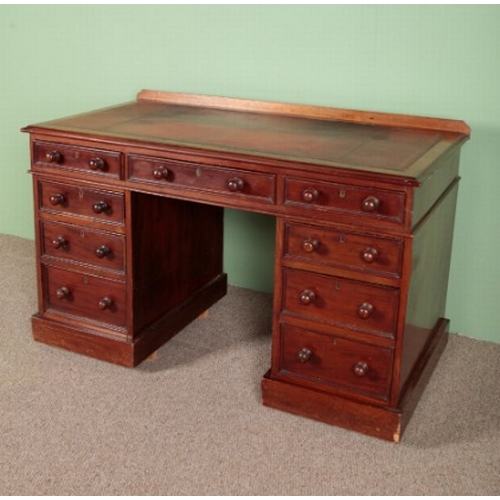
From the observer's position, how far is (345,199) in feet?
7.11

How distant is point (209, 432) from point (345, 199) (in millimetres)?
798

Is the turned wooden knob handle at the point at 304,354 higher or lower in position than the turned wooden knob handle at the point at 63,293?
lower

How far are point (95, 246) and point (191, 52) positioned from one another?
0.91 metres

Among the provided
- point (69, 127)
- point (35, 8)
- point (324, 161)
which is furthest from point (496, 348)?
point (35, 8)

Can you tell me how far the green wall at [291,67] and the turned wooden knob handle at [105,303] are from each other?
764 millimetres

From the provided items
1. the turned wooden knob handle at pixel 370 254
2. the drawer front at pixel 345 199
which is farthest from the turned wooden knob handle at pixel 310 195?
the turned wooden knob handle at pixel 370 254

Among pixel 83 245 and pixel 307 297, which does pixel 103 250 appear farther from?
pixel 307 297

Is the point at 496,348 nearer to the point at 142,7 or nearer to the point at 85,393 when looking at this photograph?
the point at 85,393

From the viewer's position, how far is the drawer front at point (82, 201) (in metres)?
2.54

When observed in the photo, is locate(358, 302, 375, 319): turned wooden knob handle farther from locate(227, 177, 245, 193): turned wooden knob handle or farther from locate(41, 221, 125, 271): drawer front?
locate(41, 221, 125, 271): drawer front

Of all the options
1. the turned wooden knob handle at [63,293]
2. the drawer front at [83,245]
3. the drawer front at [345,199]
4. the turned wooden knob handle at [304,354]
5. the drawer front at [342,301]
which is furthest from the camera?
the turned wooden knob handle at [63,293]

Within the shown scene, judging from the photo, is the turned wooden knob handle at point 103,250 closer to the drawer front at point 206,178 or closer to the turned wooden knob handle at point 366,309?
the drawer front at point 206,178

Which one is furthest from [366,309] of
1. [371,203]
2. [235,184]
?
[235,184]

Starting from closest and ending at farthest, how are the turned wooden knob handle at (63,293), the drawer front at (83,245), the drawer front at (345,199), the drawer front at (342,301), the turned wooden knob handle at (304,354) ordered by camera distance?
the drawer front at (345,199)
the drawer front at (342,301)
the turned wooden knob handle at (304,354)
the drawer front at (83,245)
the turned wooden knob handle at (63,293)
